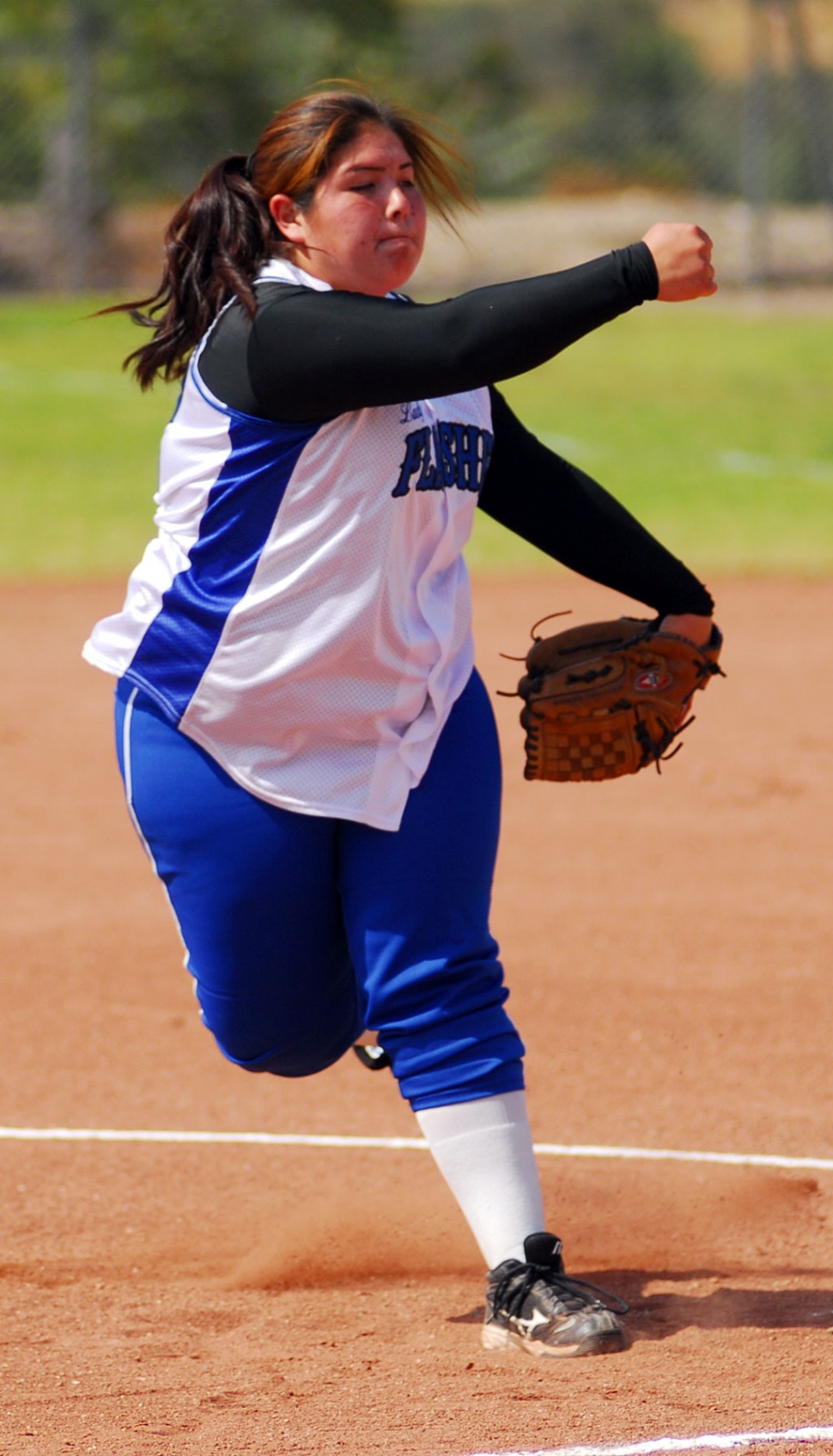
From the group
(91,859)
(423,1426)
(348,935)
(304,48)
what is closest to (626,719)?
(348,935)

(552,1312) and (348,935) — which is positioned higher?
(348,935)

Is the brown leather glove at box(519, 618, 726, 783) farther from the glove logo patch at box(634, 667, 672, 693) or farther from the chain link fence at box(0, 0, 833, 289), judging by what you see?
the chain link fence at box(0, 0, 833, 289)

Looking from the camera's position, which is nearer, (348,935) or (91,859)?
(348,935)

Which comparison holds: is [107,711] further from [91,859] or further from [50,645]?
[91,859]

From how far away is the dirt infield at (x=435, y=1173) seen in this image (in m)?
2.61

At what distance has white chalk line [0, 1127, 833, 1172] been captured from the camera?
12.2ft

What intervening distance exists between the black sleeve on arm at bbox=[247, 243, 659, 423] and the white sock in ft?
3.59

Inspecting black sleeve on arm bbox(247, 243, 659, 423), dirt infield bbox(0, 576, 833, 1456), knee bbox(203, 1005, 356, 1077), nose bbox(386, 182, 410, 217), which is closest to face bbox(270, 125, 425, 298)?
nose bbox(386, 182, 410, 217)

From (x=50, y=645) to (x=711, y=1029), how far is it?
506 centimetres

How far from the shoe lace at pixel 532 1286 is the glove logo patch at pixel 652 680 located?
0.96m

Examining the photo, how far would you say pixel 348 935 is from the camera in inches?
111

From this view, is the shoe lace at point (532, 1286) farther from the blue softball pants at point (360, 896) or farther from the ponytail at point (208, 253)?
the ponytail at point (208, 253)

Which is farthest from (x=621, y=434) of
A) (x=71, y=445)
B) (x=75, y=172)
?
(x=75, y=172)

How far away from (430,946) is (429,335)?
3.03ft
